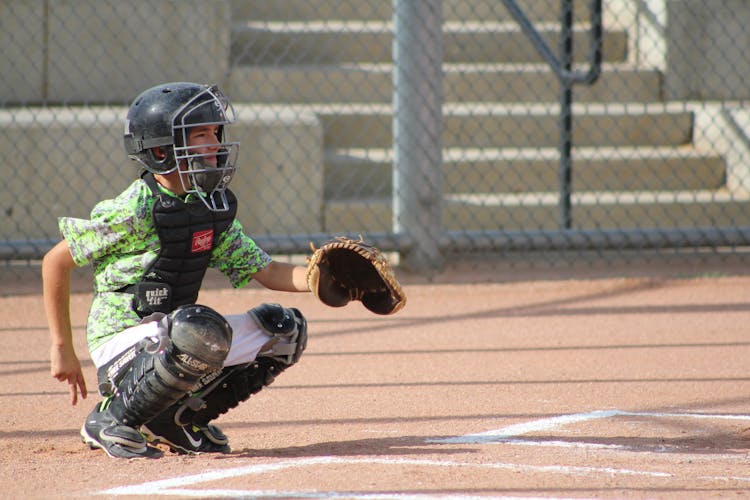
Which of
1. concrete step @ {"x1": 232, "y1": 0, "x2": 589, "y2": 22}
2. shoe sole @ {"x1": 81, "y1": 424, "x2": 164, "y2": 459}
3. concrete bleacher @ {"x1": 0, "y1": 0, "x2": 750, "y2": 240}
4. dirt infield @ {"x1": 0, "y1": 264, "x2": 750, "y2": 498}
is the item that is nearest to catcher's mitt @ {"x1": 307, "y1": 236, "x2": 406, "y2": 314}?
dirt infield @ {"x1": 0, "y1": 264, "x2": 750, "y2": 498}

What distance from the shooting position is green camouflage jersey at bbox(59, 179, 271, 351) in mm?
3299

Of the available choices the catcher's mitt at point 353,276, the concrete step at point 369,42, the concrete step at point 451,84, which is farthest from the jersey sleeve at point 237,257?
the concrete step at point 369,42

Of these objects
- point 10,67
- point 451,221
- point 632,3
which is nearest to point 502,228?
point 451,221

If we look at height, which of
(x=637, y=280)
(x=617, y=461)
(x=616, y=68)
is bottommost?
(x=637, y=280)

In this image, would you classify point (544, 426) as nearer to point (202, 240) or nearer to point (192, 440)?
point (192, 440)

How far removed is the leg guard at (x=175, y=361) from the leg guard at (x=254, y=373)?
205 millimetres

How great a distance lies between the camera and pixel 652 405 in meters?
4.05

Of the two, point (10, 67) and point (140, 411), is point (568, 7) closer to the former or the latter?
point (10, 67)

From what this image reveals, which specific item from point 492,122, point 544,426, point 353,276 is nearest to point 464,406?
point 544,426

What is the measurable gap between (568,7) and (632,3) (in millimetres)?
2168

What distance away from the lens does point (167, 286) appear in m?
3.38

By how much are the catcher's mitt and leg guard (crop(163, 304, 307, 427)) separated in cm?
14

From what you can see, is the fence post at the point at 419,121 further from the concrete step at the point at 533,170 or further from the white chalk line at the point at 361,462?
the white chalk line at the point at 361,462

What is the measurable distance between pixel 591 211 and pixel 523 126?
963 millimetres
